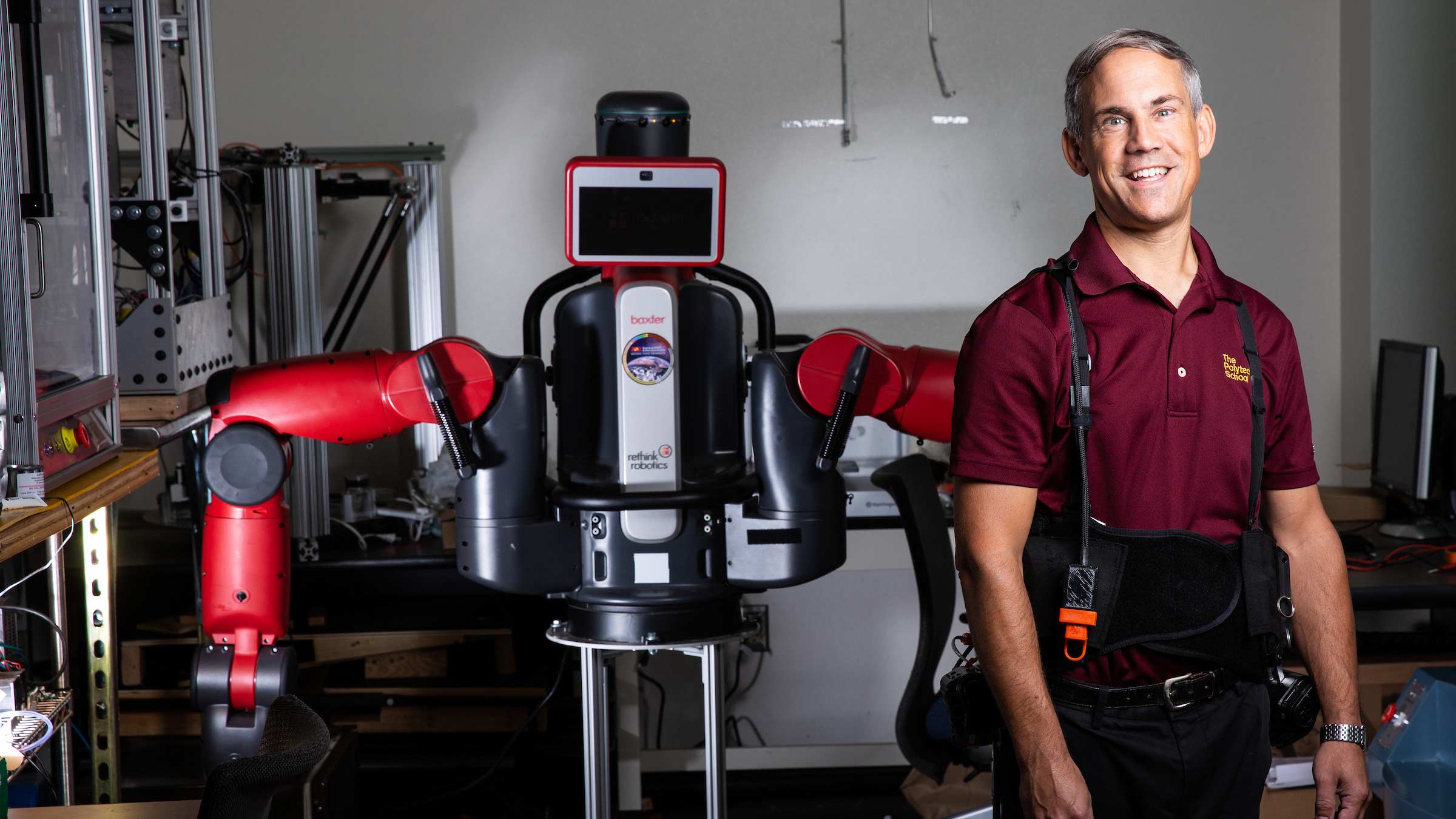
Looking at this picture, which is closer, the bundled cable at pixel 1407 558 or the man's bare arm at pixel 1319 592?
the man's bare arm at pixel 1319 592

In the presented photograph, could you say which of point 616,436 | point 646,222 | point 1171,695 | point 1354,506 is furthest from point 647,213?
Result: point 1354,506

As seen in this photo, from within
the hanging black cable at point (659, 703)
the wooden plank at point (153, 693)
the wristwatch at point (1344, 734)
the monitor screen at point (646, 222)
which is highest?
the monitor screen at point (646, 222)

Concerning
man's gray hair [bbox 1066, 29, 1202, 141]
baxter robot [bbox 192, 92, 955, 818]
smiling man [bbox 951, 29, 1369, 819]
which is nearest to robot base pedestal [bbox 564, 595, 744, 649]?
baxter robot [bbox 192, 92, 955, 818]

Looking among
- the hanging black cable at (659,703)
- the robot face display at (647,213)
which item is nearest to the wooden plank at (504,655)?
the hanging black cable at (659,703)

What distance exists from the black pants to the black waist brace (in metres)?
0.07

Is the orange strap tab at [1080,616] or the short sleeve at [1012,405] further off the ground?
the short sleeve at [1012,405]

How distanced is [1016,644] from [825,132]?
8.90ft

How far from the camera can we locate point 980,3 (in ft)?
12.8

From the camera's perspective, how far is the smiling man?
149 cm

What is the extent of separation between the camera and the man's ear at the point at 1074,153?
1.63m


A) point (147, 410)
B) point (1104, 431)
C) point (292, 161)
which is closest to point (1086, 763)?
point (1104, 431)

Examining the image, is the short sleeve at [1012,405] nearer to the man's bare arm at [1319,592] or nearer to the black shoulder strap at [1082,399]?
the black shoulder strap at [1082,399]

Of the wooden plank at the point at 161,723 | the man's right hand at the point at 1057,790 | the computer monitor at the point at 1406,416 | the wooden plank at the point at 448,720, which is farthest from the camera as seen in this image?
the wooden plank at the point at 448,720

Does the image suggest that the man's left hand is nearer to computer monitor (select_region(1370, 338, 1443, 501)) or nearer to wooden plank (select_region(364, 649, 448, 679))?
computer monitor (select_region(1370, 338, 1443, 501))
